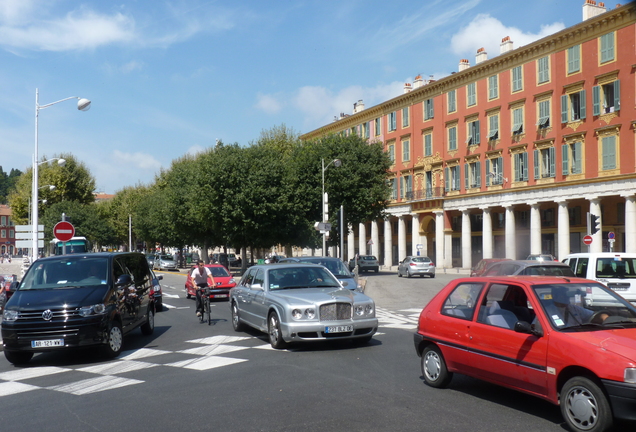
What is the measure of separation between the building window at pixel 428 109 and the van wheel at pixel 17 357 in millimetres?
51469

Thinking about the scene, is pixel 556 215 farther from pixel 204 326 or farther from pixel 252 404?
pixel 252 404

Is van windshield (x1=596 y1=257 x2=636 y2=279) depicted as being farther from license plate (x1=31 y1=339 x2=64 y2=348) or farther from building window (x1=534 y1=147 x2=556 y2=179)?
building window (x1=534 y1=147 x2=556 y2=179)

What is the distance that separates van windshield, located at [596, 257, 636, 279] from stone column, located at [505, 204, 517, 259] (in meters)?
35.0

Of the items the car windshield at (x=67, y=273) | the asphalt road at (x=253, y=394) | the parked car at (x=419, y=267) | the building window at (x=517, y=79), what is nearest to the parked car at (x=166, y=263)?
Answer: the parked car at (x=419, y=267)

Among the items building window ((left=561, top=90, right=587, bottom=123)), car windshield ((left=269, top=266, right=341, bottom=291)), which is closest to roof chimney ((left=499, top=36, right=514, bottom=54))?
building window ((left=561, top=90, right=587, bottom=123))

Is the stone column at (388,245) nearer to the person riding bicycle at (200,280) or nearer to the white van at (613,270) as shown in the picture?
the person riding bicycle at (200,280)

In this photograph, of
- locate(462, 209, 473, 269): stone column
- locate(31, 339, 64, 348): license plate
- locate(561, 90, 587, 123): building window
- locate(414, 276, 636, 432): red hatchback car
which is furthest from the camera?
locate(462, 209, 473, 269): stone column

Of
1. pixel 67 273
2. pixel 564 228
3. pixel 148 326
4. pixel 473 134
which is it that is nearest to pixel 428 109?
pixel 473 134

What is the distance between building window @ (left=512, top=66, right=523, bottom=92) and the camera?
4844 centimetres

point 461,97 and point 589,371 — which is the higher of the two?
point 461,97

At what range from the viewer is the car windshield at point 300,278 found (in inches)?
495

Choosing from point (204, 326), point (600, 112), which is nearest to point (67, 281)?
point (204, 326)

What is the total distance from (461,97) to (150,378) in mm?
49741

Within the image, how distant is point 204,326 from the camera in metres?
16.0
